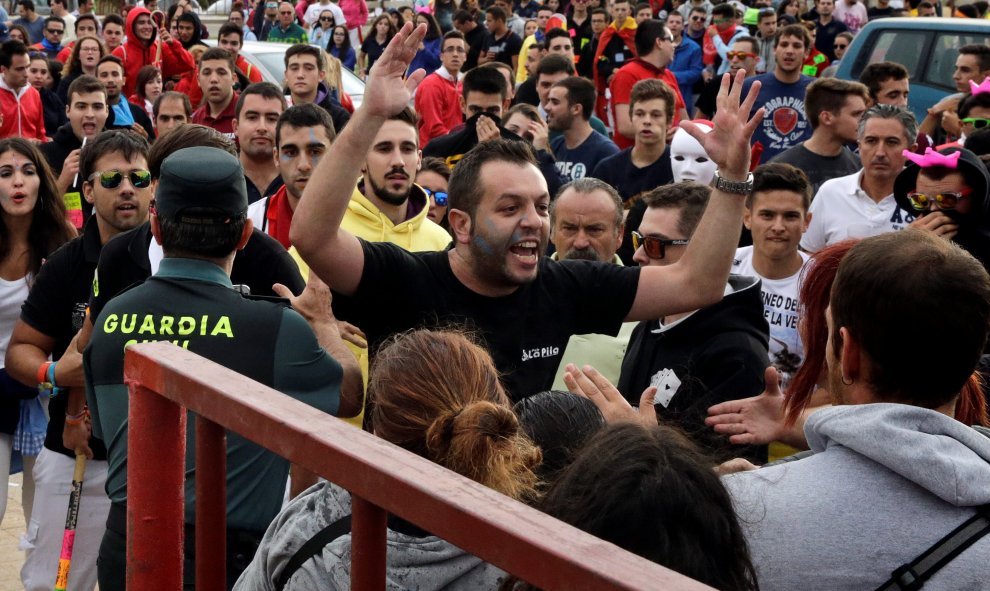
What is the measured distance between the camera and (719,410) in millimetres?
2809

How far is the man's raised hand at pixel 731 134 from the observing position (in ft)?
10.8

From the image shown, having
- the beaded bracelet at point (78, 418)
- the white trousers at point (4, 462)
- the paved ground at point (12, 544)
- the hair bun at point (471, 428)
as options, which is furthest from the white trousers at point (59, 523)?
the hair bun at point (471, 428)

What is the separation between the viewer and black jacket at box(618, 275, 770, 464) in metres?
3.45

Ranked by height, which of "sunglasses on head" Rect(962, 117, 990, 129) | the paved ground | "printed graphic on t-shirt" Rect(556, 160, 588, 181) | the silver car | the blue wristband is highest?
"sunglasses on head" Rect(962, 117, 990, 129)

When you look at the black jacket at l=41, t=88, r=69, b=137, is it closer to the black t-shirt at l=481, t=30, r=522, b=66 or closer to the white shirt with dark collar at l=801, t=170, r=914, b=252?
the black t-shirt at l=481, t=30, r=522, b=66

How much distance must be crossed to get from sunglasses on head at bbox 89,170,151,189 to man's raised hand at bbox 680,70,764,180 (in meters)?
2.38

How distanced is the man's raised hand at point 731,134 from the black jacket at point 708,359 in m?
0.50

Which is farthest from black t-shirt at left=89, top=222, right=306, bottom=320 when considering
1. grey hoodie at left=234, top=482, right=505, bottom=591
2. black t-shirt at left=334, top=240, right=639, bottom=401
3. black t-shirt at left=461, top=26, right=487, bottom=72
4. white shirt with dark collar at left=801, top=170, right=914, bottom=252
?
black t-shirt at left=461, top=26, right=487, bottom=72

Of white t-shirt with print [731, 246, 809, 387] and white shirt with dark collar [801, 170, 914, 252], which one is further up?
white shirt with dark collar [801, 170, 914, 252]

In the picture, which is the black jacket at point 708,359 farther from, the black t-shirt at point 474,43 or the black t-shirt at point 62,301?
the black t-shirt at point 474,43

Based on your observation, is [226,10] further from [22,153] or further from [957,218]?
[957,218]

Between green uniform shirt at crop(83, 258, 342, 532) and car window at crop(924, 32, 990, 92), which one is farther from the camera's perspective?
car window at crop(924, 32, 990, 92)

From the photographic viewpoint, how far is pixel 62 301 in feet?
13.9

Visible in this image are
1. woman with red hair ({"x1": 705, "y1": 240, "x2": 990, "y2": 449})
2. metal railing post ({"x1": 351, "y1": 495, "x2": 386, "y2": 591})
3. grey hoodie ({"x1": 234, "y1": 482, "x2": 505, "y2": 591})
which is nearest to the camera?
metal railing post ({"x1": 351, "y1": 495, "x2": 386, "y2": 591})
